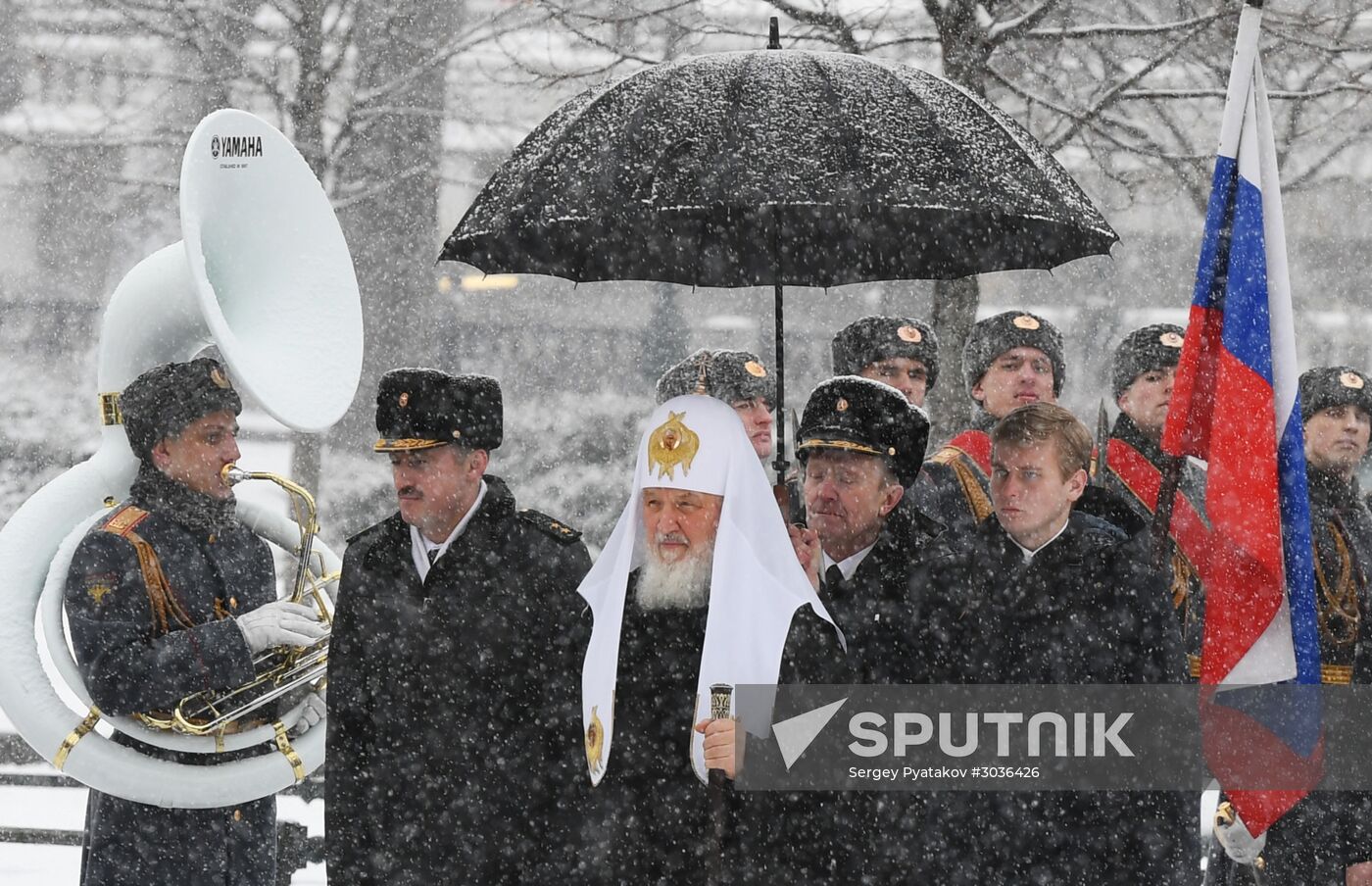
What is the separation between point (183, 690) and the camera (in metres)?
4.34

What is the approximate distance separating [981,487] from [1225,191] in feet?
3.85

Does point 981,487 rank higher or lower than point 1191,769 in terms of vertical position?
higher

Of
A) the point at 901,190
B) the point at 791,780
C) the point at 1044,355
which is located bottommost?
the point at 791,780

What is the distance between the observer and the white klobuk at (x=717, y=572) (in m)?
3.48

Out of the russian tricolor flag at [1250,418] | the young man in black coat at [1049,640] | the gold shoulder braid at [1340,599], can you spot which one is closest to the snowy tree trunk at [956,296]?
the gold shoulder braid at [1340,599]

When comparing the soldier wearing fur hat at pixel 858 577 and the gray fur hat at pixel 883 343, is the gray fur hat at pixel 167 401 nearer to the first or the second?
the soldier wearing fur hat at pixel 858 577

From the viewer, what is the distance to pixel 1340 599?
489 cm

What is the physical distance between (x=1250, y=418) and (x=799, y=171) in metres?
1.35

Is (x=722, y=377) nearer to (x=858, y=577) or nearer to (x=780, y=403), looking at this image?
(x=780, y=403)

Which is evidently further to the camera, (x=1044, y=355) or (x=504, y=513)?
(x=1044, y=355)

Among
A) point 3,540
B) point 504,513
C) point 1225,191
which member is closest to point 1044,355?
point 1225,191

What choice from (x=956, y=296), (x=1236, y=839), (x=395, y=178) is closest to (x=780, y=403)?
(x=1236, y=839)

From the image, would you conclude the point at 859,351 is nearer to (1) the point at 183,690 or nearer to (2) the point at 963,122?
(2) the point at 963,122

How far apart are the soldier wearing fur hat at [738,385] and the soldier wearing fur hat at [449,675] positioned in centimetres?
140
